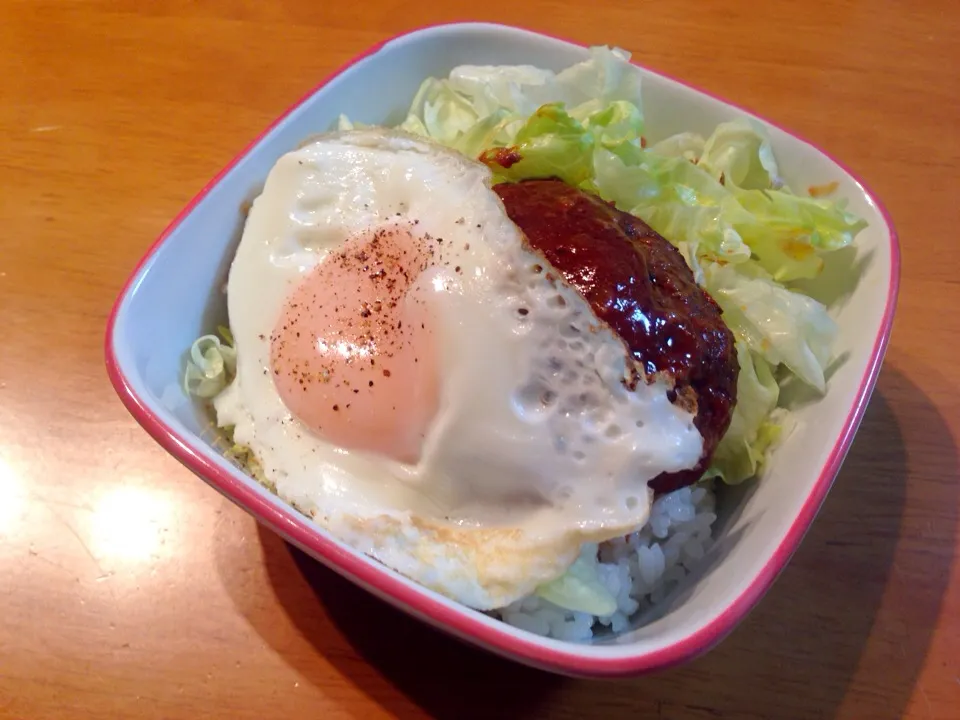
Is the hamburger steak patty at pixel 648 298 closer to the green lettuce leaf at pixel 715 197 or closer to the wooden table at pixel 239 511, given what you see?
the green lettuce leaf at pixel 715 197

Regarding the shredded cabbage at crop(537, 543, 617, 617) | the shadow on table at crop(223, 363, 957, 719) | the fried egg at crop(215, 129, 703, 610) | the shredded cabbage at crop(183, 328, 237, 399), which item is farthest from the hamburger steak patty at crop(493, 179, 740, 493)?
the shredded cabbage at crop(183, 328, 237, 399)

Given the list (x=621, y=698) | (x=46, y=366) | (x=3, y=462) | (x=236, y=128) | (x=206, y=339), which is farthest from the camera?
(x=236, y=128)

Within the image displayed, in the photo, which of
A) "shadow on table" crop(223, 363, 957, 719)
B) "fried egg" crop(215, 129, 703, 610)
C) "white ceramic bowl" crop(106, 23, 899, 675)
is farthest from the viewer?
"shadow on table" crop(223, 363, 957, 719)

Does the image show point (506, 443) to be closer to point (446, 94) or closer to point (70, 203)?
point (446, 94)

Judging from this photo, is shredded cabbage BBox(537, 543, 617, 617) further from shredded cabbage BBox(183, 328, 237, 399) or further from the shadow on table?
shredded cabbage BBox(183, 328, 237, 399)

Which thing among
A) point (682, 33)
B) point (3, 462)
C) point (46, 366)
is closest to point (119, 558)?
point (3, 462)

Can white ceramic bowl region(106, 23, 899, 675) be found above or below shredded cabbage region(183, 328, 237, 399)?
above

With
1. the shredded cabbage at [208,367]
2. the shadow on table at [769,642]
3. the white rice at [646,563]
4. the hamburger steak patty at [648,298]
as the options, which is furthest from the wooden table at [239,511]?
the hamburger steak patty at [648,298]
